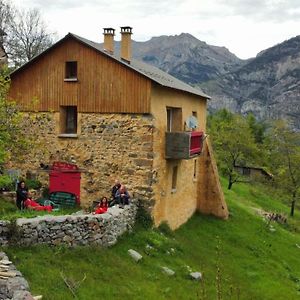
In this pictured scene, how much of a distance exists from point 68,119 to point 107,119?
244 cm

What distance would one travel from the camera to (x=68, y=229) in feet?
46.8

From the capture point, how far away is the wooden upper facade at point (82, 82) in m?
19.2

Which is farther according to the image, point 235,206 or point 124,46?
point 235,206

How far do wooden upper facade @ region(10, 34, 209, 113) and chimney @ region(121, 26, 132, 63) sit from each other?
6.40 feet

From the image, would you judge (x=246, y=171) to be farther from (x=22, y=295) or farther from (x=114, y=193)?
(x=22, y=295)

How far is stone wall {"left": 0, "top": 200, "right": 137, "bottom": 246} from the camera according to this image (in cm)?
1299

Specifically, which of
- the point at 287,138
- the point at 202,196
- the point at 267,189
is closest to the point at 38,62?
the point at 202,196

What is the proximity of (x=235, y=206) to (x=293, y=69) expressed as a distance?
7200 inches

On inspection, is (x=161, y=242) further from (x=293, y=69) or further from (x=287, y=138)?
(x=293, y=69)

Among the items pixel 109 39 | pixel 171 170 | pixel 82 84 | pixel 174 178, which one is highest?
pixel 109 39

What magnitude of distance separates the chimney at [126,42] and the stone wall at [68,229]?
832 centimetres

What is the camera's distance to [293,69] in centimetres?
19950

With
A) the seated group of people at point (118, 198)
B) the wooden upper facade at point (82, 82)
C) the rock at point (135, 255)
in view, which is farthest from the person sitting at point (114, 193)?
the wooden upper facade at point (82, 82)

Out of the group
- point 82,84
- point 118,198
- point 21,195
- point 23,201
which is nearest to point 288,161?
point 82,84
